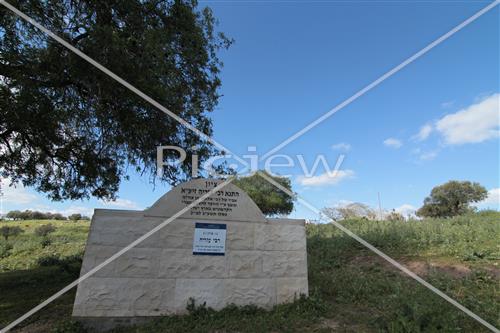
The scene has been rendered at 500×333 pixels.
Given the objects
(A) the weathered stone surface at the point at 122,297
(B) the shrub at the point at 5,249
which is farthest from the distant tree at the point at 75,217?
(A) the weathered stone surface at the point at 122,297

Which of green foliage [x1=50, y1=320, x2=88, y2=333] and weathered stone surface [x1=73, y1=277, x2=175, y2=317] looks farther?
weathered stone surface [x1=73, y1=277, x2=175, y2=317]

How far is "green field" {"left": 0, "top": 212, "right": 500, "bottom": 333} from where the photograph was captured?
530cm

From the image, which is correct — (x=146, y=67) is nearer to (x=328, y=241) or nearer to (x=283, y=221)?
(x=283, y=221)

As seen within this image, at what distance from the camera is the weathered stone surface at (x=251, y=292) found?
624 cm

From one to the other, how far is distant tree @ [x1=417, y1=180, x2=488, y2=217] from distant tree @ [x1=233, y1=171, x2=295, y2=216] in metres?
21.1

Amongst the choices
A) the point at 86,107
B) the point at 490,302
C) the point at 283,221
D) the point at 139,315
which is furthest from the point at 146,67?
the point at 490,302

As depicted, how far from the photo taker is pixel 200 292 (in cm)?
608

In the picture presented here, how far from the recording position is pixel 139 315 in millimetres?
5711

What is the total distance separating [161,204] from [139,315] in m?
2.07

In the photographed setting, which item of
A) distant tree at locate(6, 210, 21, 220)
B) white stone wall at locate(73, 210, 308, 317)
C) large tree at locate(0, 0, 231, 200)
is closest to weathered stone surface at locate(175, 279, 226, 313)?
white stone wall at locate(73, 210, 308, 317)

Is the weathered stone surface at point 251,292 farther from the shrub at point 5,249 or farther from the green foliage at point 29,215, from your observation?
the green foliage at point 29,215

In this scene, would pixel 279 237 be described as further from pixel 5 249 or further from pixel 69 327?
pixel 5 249

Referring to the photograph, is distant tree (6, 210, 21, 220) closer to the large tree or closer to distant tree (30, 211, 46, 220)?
distant tree (30, 211, 46, 220)

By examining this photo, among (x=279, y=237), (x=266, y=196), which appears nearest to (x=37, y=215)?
(x=266, y=196)
